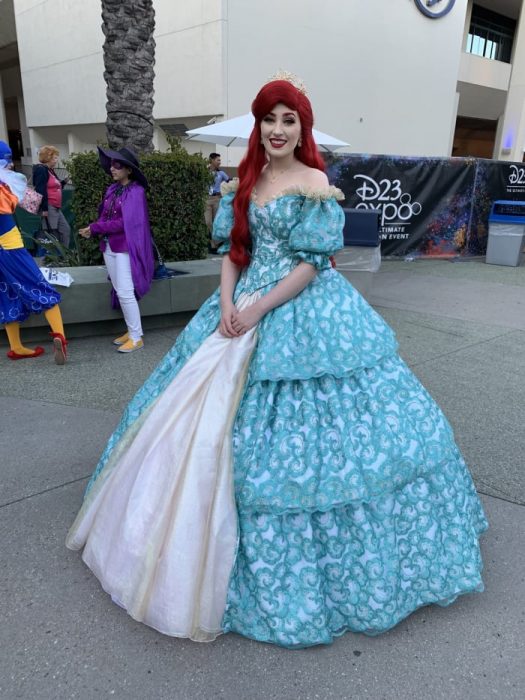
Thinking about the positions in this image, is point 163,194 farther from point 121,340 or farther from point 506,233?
point 506,233

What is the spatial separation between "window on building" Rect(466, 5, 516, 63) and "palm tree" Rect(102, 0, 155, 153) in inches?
713

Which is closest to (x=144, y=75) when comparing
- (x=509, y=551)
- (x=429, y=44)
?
(x=509, y=551)

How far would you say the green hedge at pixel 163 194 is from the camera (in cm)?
616

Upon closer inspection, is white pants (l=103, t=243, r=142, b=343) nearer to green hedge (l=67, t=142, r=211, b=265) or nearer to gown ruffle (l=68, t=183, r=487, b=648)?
green hedge (l=67, t=142, r=211, b=265)

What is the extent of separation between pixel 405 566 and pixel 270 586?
20.1 inches

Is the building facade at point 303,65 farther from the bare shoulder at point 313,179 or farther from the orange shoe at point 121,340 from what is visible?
the bare shoulder at point 313,179

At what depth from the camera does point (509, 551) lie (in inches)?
100

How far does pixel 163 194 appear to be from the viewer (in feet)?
20.6

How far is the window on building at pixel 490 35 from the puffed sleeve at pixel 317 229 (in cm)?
2196

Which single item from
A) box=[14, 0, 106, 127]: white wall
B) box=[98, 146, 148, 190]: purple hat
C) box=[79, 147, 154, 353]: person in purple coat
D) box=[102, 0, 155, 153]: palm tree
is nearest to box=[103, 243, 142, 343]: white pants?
box=[79, 147, 154, 353]: person in purple coat

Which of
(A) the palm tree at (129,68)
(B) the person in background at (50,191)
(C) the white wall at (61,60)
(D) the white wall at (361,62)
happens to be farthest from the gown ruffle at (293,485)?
(C) the white wall at (61,60)

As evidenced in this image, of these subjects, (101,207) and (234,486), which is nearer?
(234,486)

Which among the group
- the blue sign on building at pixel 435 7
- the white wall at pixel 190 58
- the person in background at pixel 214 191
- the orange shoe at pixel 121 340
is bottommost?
the orange shoe at pixel 121 340

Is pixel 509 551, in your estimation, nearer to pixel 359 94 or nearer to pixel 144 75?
pixel 144 75
